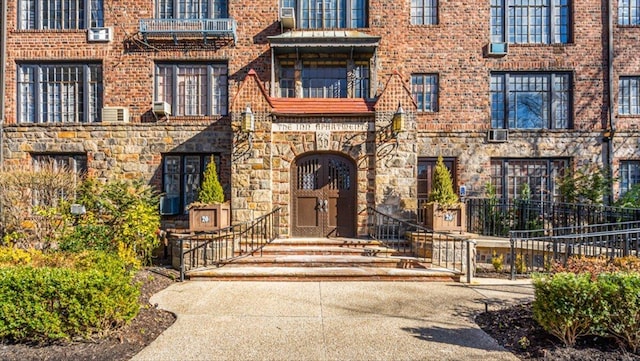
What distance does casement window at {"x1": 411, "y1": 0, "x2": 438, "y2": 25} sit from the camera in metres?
12.3

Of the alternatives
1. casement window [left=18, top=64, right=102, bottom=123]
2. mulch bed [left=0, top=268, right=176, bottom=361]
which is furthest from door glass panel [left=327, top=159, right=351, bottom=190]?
casement window [left=18, top=64, right=102, bottom=123]

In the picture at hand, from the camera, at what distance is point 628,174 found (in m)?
12.0

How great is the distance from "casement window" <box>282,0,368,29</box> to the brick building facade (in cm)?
4

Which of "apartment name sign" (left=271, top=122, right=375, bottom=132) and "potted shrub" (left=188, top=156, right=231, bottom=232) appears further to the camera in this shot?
"apartment name sign" (left=271, top=122, right=375, bottom=132)

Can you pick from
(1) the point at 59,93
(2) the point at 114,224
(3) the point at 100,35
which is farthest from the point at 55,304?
(3) the point at 100,35

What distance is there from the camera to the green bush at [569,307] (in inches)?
173

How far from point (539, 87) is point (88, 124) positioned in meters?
15.6

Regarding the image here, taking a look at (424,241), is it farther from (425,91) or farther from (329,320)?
(425,91)

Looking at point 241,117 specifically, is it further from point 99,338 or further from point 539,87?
A: point 539,87

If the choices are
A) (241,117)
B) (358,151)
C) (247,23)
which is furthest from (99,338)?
(247,23)

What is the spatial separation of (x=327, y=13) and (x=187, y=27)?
4.79 metres

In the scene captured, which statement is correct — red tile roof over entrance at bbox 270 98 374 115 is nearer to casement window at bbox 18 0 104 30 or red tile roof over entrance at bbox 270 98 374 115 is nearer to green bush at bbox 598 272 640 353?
green bush at bbox 598 272 640 353

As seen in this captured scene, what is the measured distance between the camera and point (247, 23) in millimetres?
12102

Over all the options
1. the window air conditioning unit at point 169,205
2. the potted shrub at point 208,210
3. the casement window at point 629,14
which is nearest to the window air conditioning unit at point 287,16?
the potted shrub at point 208,210
